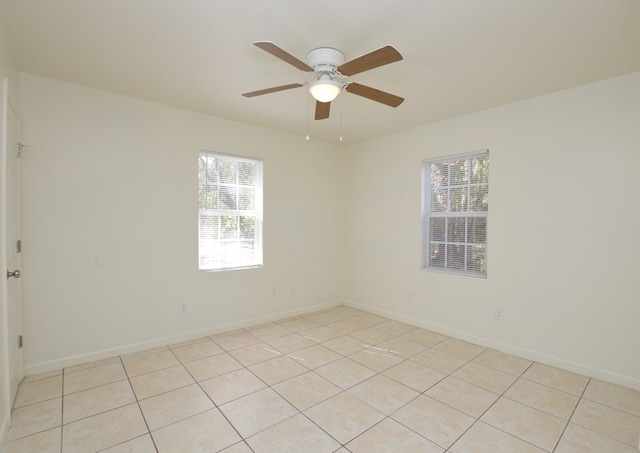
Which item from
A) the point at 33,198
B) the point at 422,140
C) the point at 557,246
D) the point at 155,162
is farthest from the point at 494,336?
the point at 33,198

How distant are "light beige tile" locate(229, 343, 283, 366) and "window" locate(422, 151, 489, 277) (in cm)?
212

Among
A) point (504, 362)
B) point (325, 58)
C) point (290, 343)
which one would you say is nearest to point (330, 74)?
point (325, 58)

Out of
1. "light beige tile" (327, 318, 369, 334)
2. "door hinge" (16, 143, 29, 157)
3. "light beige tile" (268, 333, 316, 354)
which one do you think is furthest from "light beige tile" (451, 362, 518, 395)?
"door hinge" (16, 143, 29, 157)

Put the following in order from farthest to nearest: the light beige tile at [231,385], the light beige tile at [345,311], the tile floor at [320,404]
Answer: the light beige tile at [345,311] → the light beige tile at [231,385] → the tile floor at [320,404]

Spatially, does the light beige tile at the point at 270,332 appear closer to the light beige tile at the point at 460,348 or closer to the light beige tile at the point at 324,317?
the light beige tile at the point at 324,317

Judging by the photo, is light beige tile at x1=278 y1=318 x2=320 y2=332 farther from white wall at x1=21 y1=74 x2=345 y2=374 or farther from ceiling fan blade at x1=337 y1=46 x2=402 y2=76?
ceiling fan blade at x1=337 y1=46 x2=402 y2=76

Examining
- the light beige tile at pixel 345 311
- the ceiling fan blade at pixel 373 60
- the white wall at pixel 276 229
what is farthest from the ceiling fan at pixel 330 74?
the light beige tile at pixel 345 311

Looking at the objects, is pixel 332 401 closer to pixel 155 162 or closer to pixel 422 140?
pixel 155 162

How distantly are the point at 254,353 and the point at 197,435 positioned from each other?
123 cm

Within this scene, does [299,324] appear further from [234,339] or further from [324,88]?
[324,88]

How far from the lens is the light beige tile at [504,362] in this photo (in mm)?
2885

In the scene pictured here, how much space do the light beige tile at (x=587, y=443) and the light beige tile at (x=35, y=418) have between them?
3140 mm

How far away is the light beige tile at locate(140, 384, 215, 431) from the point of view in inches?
83.6

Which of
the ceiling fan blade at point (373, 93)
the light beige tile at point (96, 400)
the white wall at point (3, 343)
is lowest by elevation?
the light beige tile at point (96, 400)
